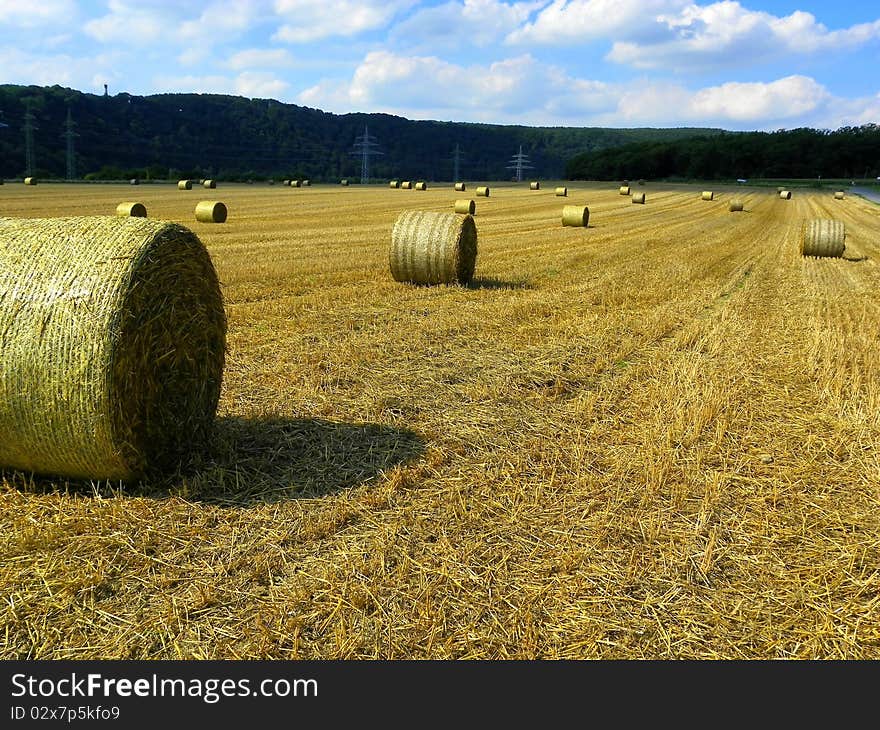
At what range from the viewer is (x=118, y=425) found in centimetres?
465

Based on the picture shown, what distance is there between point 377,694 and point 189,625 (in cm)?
108

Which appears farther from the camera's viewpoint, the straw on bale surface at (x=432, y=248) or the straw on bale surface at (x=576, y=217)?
the straw on bale surface at (x=576, y=217)

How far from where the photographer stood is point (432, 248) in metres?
13.6

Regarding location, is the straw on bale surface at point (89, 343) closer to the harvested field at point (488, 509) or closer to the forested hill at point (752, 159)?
the harvested field at point (488, 509)

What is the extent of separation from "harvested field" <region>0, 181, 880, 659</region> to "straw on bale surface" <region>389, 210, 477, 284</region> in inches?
117

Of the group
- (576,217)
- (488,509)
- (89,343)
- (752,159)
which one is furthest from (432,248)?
(752,159)

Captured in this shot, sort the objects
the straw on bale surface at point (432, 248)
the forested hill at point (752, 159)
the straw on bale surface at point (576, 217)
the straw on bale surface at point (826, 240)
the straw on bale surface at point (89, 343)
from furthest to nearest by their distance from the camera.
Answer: the forested hill at point (752, 159) < the straw on bale surface at point (576, 217) < the straw on bale surface at point (826, 240) < the straw on bale surface at point (432, 248) < the straw on bale surface at point (89, 343)

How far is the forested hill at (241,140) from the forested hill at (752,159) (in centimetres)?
3346

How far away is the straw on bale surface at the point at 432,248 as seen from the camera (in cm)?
1354

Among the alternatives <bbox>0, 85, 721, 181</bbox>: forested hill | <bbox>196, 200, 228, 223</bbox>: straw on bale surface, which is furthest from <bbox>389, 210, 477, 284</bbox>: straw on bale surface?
<bbox>0, 85, 721, 181</bbox>: forested hill

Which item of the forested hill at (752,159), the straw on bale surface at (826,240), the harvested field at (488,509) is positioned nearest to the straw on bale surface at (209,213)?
the harvested field at (488,509)

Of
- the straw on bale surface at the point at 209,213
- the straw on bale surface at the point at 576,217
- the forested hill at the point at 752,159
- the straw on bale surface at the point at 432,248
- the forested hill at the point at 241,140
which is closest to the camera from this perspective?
the straw on bale surface at the point at 432,248

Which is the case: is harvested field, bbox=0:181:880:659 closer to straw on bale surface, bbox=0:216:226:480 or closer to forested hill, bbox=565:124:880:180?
straw on bale surface, bbox=0:216:226:480

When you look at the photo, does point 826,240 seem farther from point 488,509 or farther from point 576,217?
point 488,509
